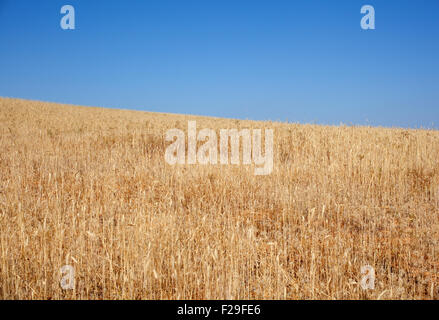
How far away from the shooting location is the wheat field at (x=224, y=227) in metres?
2.92

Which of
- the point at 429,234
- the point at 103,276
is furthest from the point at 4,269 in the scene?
the point at 429,234

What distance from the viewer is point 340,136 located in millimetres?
10234

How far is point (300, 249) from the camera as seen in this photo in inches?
147

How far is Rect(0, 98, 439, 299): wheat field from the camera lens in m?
2.92

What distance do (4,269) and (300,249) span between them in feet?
10.4

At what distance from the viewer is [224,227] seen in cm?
403

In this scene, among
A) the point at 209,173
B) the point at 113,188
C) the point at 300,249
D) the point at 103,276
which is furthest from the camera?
the point at 209,173

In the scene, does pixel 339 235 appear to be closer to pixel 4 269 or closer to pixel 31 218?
pixel 4 269

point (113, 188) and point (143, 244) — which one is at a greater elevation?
point (113, 188)

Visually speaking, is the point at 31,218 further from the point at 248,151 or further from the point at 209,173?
the point at 248,151
